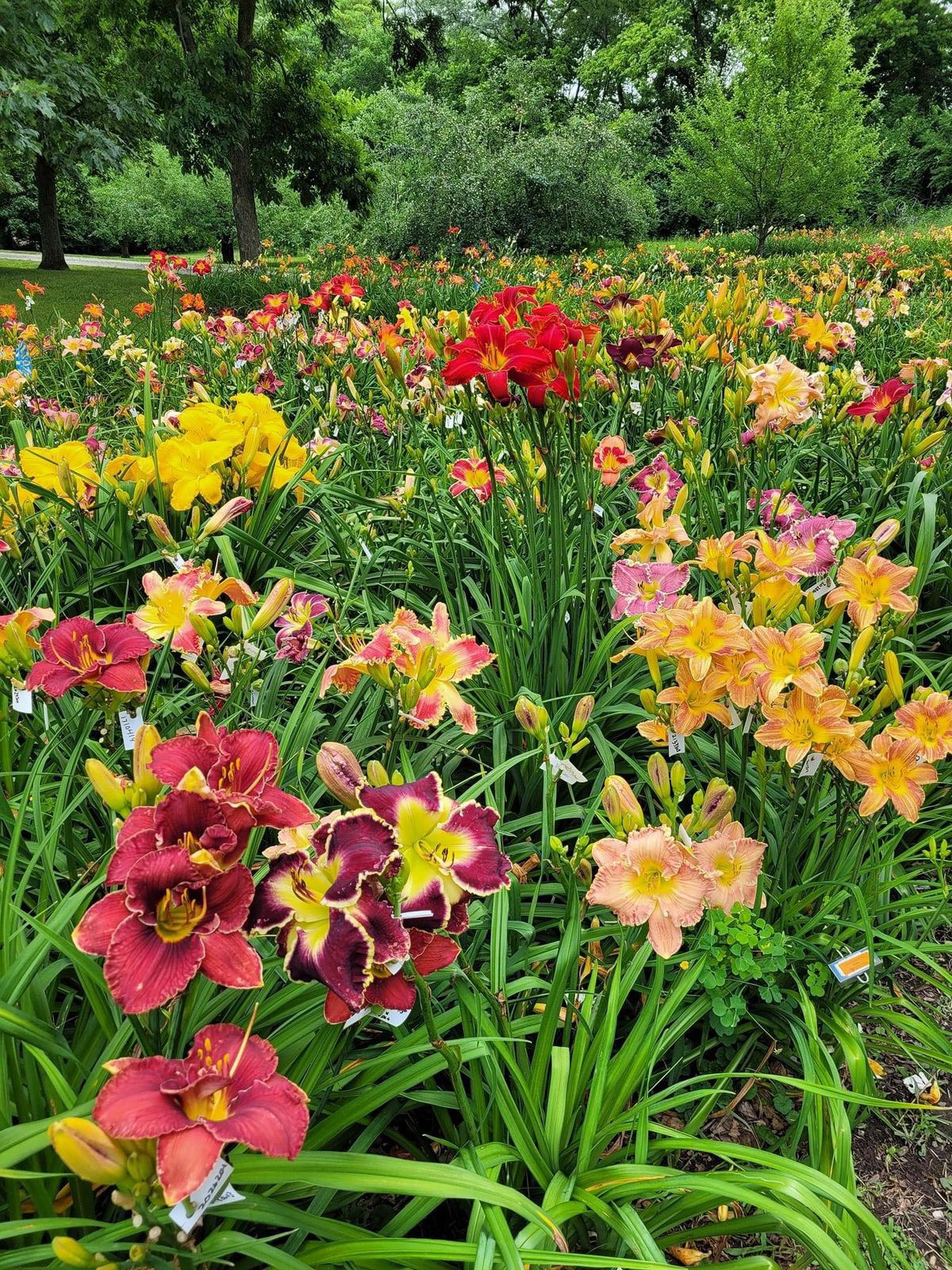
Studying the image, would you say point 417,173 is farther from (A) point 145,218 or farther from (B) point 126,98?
(A) point 145,218

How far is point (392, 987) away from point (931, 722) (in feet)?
3.06

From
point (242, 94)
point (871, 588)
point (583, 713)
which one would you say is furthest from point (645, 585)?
point (242, 94)

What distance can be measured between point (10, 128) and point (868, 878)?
37.5 ft

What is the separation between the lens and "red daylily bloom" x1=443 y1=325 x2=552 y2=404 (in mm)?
1725

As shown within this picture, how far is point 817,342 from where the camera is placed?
9.09ft

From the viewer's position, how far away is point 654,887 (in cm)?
102

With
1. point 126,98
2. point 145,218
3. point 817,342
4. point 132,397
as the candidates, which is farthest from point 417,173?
point 145,218

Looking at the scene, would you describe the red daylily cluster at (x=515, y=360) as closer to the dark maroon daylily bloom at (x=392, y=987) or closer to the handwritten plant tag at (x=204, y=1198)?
the dark maroon daylily bloom at (x=392, y=987)

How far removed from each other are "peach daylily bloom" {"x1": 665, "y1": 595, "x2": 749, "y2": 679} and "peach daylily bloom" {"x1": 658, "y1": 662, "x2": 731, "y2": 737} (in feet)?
0.10

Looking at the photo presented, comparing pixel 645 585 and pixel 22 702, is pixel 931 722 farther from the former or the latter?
pixel 22 702

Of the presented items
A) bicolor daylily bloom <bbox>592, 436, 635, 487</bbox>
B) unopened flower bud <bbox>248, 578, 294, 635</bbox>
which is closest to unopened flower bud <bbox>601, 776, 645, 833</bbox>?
unopened flower bud <bbox>248, 578, 294, 635</bbox>

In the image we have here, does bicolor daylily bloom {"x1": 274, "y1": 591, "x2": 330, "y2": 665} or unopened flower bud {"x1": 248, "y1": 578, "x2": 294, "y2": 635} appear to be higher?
unopened flower bud {"x1": 248, "y1": 578, "x2": 294, "y2": 635}

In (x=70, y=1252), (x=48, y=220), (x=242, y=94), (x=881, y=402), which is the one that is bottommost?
(x=70, y=1252)

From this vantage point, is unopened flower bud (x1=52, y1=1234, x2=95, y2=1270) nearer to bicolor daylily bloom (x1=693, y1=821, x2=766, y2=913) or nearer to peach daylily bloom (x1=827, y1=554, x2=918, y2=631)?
bicolor daylily bloom (x1=693, y1=821, x2=766, y2=913)
